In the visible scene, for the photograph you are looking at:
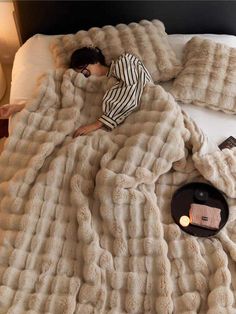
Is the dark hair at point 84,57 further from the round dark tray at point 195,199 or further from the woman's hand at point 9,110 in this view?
the round dark tray at point 195,199

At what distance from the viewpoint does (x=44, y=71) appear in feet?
5.69

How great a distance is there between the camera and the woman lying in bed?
1.49m

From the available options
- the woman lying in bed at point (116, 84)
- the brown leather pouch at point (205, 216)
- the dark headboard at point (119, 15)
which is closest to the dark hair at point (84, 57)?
the woman lying in bed at point (116, 84)

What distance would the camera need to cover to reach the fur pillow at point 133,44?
64.9 inches

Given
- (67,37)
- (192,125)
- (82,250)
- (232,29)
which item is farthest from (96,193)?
(232,29)

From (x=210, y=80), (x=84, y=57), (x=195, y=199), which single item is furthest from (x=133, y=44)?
(x=195, y=199)

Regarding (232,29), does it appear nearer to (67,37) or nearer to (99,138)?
(67,37)

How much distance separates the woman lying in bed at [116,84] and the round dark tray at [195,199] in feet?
1.23

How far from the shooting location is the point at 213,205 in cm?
132

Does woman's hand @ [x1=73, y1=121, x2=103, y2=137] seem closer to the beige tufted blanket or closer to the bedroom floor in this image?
the beige tufted blanket

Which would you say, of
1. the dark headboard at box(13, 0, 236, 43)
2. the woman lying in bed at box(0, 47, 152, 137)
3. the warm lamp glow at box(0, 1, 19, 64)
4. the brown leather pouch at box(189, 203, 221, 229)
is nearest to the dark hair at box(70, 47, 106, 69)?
the woman lying in bed at box(0, 47, 152, 137)

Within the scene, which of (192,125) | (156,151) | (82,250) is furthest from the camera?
(192,125)

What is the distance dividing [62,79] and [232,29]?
0.89 metres

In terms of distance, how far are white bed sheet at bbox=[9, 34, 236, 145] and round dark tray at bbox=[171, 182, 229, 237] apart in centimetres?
24
